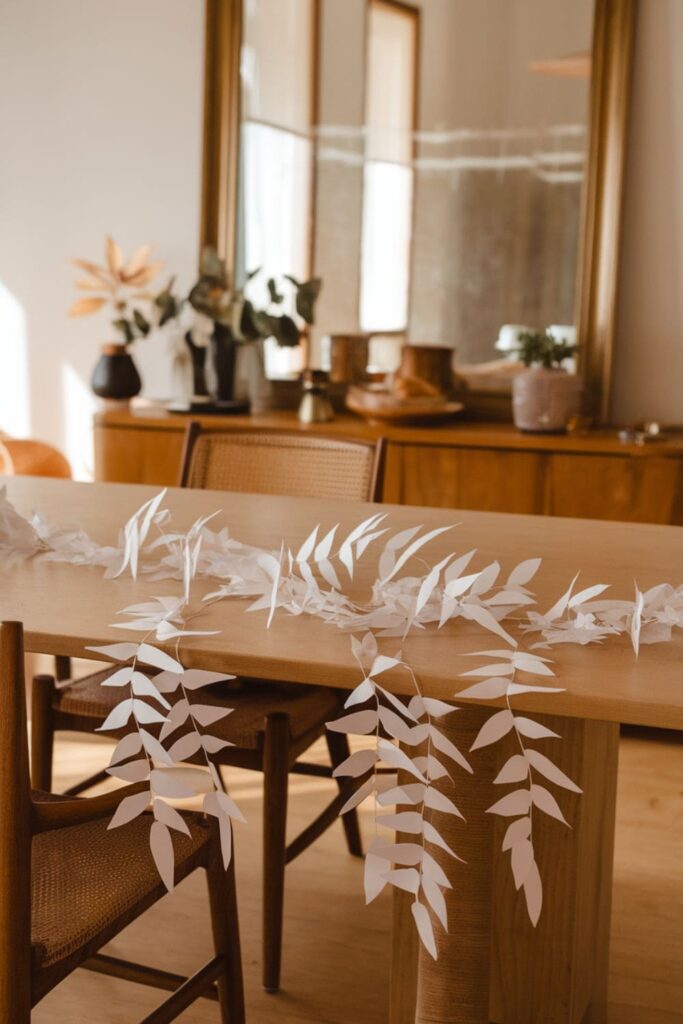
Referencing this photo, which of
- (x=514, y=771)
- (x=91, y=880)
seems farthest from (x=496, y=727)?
(x=91, y=880)

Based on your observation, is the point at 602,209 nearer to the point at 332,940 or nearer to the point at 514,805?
the point at 332,940

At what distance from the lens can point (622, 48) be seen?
3.34 meters

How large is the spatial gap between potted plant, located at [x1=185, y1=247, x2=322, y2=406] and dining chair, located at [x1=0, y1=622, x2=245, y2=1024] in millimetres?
2229

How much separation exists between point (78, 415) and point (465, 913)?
10.7 feet

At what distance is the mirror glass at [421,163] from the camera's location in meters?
3.44

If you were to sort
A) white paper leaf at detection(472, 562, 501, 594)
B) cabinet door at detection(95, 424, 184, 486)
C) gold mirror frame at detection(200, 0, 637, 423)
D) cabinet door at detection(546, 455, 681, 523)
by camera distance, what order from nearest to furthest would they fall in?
white paper leaf at detection(472, 562, 501, 594) < cabinet door at detection(546, 455, 681, 523) < gold mirror frame at detection(200, 0, 637, 423) < cabinet door at detection(95, 424, 184, 486)

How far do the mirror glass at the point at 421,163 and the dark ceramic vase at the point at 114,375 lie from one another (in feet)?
1.56

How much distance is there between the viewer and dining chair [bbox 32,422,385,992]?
1.87 m

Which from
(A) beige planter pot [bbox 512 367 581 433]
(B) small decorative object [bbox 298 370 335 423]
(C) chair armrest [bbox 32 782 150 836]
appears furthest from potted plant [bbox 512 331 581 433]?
(C) chair armrest [bbox 32 782 150 836]

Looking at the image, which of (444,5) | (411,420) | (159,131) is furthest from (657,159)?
(159,131)

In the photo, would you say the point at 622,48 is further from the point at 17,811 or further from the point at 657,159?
the point at 17,811

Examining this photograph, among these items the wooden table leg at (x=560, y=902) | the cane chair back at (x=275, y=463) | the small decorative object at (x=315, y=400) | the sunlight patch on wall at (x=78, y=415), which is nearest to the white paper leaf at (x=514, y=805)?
the wooden table leg at (x=560, y=902)

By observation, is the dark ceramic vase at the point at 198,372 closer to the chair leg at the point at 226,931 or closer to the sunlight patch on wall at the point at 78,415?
the sunlight patch on wall at the point at 78,415

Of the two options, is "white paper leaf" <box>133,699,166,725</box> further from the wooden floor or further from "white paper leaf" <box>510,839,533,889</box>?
the wooden floor
